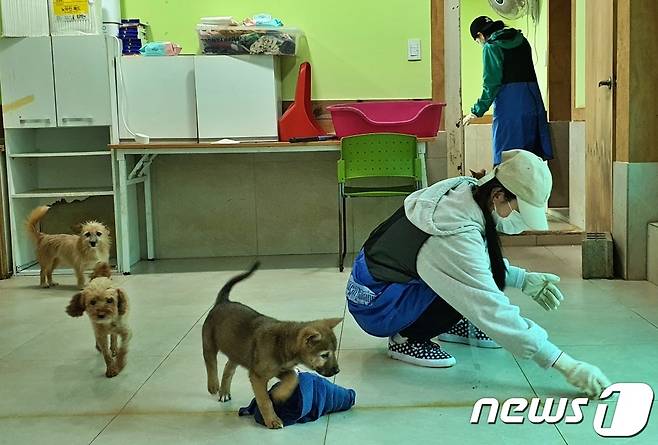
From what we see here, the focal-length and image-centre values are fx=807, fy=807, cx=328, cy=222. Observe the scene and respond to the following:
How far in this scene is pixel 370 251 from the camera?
2.99 m

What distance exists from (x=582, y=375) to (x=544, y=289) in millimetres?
486

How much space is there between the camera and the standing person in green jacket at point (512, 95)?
18.6 ft

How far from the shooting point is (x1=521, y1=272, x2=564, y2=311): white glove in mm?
Answer: 2848

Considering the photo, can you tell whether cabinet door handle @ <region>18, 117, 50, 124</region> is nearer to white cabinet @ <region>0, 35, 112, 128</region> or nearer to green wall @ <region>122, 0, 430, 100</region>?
white cabinet @ <region>0, 35, 112, 128</region>

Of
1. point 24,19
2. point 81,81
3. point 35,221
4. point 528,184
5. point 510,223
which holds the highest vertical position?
point 24,19

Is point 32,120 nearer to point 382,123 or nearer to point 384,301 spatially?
point 382,123

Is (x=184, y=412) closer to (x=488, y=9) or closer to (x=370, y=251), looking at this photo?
(x=370, y=251)

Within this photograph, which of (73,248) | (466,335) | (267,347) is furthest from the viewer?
(73,248)

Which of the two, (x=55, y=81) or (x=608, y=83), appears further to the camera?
(x=55, y=81)

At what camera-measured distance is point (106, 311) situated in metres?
2.83

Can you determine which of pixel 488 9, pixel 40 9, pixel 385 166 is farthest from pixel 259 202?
pixel 488 9

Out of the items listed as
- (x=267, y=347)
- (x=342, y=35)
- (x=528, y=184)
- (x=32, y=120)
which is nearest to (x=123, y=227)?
(x=32, y=120)

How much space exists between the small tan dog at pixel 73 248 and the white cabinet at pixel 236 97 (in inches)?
43.8

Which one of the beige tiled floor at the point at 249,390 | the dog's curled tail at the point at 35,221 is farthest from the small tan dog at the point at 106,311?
the dog's curled tail at the point at 35,221
